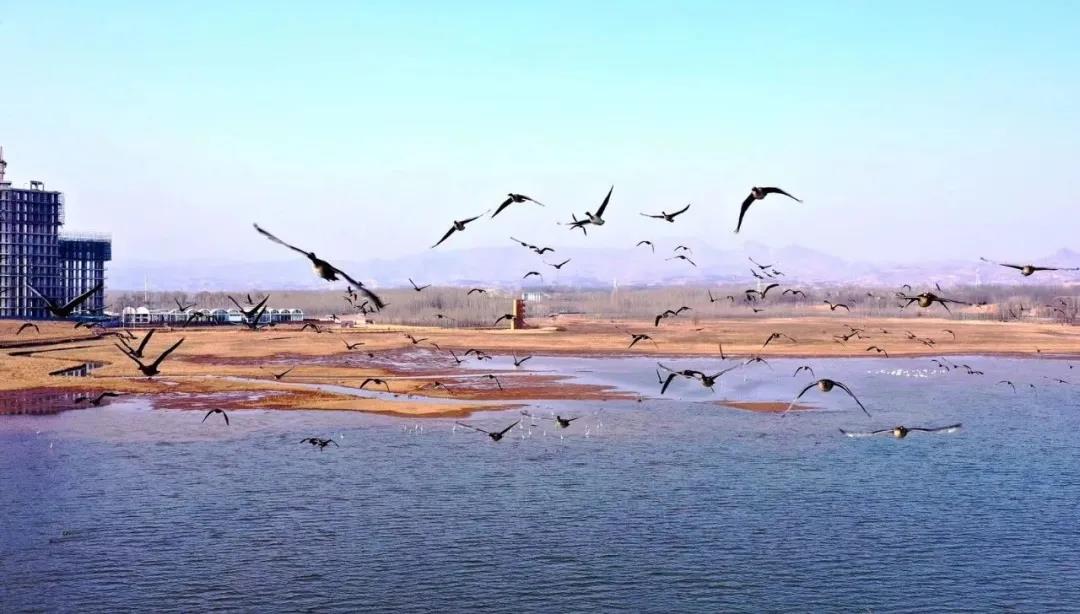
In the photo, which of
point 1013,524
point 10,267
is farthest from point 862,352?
point 10,267

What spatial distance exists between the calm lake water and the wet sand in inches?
342

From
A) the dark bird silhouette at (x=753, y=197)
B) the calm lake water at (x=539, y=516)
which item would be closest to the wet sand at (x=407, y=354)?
the calm lake water at (x=539, y=516)

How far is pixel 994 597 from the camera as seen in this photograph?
2420 cm

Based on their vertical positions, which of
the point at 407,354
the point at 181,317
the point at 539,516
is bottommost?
the point at 539,516

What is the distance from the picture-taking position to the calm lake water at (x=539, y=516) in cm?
2444

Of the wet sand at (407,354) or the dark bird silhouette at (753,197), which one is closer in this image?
the dark bird silhouette at (753,197)

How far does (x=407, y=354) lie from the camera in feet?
313

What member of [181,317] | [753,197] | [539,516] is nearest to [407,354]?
[181,317]

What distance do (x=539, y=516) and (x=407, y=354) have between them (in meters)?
66.0

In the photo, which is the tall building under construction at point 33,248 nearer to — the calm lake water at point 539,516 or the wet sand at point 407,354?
the wet sand at point 407,354

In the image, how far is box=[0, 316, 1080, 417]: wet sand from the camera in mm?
60281

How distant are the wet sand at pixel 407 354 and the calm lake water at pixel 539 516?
8686 millimetres

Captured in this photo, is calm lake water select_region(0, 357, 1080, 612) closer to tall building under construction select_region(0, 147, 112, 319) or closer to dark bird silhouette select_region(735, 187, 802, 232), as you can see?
dark bird silhouette select_region(735, 187, 802, 232)

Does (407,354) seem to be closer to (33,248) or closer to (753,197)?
(33,248)
